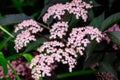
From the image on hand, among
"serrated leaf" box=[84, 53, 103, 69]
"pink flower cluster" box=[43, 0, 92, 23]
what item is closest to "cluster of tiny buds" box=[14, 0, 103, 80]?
"pink flower cluster" box=[43, 0, 92, 23]

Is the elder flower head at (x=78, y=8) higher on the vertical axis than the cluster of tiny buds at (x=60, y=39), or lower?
higher

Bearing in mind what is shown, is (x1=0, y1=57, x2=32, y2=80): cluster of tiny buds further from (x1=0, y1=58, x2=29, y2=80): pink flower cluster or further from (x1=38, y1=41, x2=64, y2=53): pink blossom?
(x1=38, y1=41, x2=64, y2=53): pink blossom

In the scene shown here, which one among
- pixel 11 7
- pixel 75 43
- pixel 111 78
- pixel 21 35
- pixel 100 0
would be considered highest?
pixel 11 7

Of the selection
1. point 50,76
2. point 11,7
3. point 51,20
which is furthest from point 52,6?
point 11,7

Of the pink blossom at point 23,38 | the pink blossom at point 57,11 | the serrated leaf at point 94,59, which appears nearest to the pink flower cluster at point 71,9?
the pink blossom at point 57,11

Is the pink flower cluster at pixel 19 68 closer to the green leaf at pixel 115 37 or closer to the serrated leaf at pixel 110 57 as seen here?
the serrated leaf at pixel 110 57

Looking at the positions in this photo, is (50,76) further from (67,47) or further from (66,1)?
(66,1)
